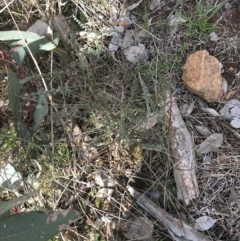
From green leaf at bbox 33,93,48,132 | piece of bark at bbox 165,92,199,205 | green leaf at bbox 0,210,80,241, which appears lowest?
piece of bark at bbox 165,92,199,205

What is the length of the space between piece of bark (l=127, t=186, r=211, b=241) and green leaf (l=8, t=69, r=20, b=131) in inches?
21.9

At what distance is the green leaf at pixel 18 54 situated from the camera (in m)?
1.52

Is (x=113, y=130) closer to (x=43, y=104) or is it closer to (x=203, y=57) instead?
(x=43, y=104)

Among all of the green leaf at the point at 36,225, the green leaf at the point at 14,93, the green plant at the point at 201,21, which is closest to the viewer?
the green leaf at the point at 36,225

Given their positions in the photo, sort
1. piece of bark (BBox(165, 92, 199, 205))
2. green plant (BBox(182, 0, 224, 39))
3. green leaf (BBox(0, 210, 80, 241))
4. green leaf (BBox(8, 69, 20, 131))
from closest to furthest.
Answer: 1. green leaf (BBox(0, 210, 80, 241))
2. green leaf (BBox(8, 69, 20, 131))
3. piece of bark (BBox(165, 92, 199, 205))
4. green plant (BBox(182, 0, 224, 39))

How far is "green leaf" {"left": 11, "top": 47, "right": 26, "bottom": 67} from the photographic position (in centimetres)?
152

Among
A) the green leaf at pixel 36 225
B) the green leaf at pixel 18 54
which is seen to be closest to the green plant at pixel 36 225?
the green leaf at pixel 36 225

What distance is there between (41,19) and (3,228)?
847 millimetres

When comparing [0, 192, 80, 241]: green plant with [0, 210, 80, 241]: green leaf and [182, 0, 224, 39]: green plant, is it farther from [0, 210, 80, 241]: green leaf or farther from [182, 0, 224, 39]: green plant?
[182, 0, 224, 39]: green plant

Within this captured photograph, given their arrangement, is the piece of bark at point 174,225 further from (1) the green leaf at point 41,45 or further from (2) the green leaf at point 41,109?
(1) the green leaf at point 41,45

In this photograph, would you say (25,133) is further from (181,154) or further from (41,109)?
(181,154)

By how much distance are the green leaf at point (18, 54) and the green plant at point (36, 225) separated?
55 centimetres

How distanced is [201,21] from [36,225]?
1.00 meters

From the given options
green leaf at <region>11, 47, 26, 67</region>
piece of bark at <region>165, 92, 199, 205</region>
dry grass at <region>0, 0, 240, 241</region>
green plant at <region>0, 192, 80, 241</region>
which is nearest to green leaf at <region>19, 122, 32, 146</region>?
dry grass at <region>0, 0, 240, 241</region>
